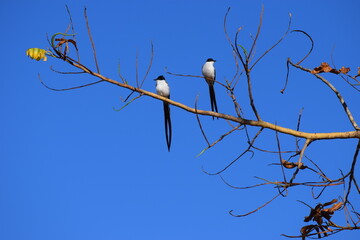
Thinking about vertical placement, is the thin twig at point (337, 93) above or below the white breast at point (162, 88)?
below

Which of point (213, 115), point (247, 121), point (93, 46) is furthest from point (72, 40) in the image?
point (247, 121)

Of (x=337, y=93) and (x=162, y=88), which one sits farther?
(x=162, y=88)

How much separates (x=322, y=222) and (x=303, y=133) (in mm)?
486

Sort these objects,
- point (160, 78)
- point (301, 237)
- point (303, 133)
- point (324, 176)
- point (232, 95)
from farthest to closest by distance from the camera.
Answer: point (160, 78) < point (232, 95) < point (303, 133) < point (324, 176) < point (301, 237)

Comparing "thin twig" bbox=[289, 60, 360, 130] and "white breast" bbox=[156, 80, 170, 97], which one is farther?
"white breast" bbox=[156, 80, 170, 97]

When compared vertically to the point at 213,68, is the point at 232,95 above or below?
below

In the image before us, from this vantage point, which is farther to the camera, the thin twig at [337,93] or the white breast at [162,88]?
the white breast at [162,88]

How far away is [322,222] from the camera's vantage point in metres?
1.97

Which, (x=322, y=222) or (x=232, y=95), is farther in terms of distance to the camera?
(x=232, y=95)

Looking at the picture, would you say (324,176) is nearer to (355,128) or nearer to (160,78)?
(355,128)

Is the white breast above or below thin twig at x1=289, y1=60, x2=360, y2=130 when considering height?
above

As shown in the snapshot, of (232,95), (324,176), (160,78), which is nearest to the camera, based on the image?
(324,176)

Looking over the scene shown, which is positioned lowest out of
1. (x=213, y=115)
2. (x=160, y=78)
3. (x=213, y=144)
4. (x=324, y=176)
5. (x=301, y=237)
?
(x=301, y=237)

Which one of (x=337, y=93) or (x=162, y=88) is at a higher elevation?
(x=162, y=88)
